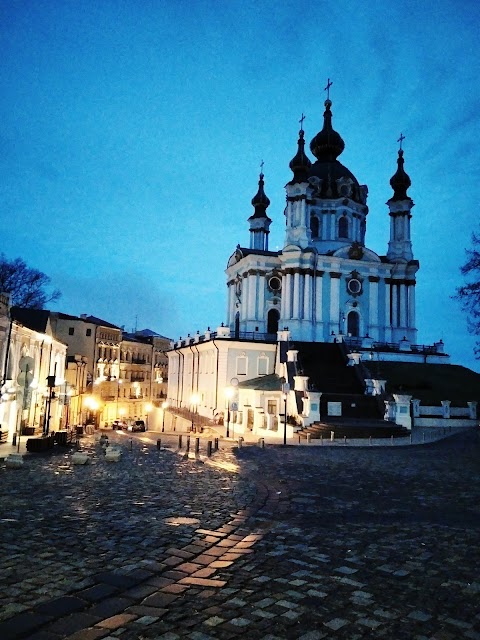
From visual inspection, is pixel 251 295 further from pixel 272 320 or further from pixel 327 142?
pixel 327 142

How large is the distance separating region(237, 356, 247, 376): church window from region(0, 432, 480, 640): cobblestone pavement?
94.0 feet

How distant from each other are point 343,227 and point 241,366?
73.0 feet

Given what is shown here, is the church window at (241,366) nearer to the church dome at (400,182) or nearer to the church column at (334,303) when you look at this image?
the church column at (334,303)

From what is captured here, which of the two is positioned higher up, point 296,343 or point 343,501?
point 296,343

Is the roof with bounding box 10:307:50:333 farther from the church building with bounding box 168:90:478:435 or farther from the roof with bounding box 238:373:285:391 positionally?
the roof with bounding box 238:373:285:391

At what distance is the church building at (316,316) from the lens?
38.0 meters

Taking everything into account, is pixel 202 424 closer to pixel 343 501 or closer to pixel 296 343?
pixel 296 343

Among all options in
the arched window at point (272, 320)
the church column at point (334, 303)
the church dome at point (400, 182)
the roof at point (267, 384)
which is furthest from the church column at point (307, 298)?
the church dome at point (400, 182)

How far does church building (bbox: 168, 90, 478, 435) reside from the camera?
3797 centimetres

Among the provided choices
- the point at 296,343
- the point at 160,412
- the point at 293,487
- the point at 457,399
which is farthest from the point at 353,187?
the point at 293,487

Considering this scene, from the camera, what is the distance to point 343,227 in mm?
58000

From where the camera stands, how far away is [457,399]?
37219 mm

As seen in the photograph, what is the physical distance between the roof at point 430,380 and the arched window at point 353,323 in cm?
885

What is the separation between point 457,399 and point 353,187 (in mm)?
29421
